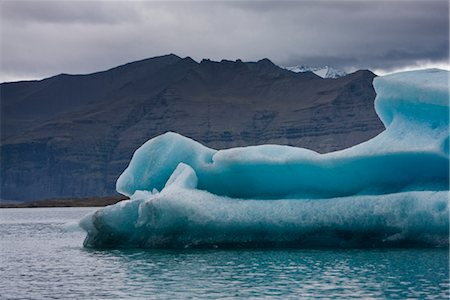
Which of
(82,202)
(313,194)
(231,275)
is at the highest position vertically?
(82,202)

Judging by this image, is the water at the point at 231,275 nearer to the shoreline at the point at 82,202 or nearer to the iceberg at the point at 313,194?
the iceberg at the point at 313,194

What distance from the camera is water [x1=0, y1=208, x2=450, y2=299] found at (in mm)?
21375

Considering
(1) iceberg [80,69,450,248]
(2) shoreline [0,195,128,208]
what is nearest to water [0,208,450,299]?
(1) iceberg [80,69,450,248]

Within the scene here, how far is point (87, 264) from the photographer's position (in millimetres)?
28516

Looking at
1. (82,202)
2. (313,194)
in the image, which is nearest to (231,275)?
(313,194)

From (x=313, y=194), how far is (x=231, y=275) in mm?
7131

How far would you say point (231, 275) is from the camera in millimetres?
24172

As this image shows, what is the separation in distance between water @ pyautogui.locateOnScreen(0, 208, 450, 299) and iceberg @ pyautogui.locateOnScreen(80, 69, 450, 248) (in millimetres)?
616

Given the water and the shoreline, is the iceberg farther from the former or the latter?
the shoreline

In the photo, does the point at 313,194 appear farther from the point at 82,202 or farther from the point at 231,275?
the point at 82,202

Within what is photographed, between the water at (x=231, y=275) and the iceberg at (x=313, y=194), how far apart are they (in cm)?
62

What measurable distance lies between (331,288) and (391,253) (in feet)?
23.0

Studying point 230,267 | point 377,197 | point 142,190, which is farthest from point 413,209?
point 142,190

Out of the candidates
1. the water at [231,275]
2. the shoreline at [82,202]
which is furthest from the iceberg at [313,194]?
the shoreline at [82,202]
